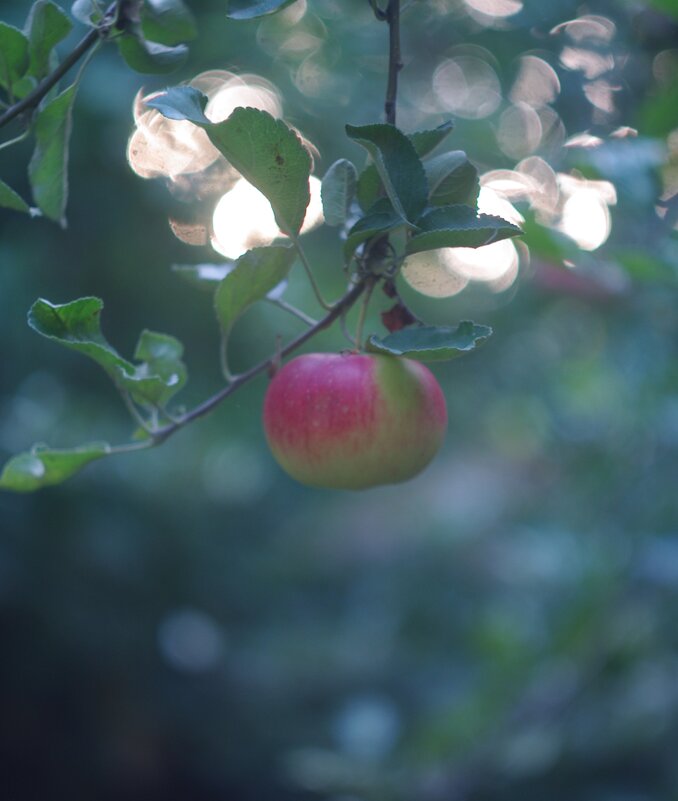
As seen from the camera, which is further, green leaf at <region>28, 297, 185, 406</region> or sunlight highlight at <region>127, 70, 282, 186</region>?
sunlight highlight at <region>127, 70, 282, 186</region>

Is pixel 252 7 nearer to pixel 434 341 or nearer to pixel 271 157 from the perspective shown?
pixel 271 157

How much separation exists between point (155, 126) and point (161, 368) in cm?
127

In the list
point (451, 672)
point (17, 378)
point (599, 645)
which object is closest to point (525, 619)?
point (599, 645)

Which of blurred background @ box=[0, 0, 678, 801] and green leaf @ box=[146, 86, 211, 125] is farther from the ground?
green leaf @ box=[146, 86, 211, 125]

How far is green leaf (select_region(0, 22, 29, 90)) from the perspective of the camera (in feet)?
1.85

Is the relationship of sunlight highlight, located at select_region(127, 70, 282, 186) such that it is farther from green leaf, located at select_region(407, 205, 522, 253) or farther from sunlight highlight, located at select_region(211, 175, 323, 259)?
green leaf, located at select_region(407, 205, 522, 253)

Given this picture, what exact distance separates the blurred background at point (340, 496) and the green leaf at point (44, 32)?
1.57 feet

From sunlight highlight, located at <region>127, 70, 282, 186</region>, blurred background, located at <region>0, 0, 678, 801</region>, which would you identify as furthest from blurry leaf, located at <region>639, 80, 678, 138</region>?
sunlight highlight, located at <region>127, 70, 282, 186</region>

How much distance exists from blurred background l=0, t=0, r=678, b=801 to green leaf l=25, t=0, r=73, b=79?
1.57ft

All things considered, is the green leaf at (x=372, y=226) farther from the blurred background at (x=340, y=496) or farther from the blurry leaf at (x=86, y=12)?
the blurred background at (x=340, y=496)

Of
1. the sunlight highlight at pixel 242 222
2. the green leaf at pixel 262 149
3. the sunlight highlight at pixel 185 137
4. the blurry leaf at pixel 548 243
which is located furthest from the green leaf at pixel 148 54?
the sunlight highlight at pixel 185 137

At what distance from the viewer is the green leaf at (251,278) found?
580 millimetres

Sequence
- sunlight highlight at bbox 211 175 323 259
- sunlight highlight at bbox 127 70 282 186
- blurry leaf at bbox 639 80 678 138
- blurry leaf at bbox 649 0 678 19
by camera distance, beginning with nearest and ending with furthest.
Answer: blurry leaf at bbox 649 0 678 19
blurry leaf at bbox 639 80 678 138
sunlight highlight at bbox 211 175 323 259
sunlight highlight at bbox 127 70 282 186

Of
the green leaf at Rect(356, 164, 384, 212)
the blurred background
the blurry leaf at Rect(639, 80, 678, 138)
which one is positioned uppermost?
the green leaf at Rect(356, 164, 384, 212)
